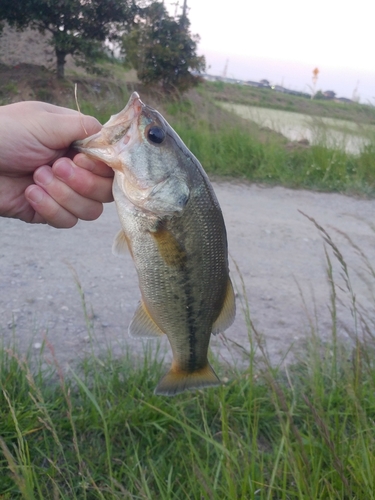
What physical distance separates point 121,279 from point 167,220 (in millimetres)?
2630

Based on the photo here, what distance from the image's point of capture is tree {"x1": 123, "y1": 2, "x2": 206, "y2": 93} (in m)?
14.6

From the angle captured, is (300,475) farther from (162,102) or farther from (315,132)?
(162,102)

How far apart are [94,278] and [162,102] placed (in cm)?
753

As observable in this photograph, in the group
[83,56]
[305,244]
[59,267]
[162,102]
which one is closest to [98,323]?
[59,267]

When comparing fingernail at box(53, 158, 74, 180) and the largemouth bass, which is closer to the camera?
the largemouth bass

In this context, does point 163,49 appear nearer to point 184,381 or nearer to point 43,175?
point 43,175

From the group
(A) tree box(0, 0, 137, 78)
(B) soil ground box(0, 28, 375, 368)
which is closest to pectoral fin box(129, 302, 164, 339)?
(B) soil ground box(0, 28, 375, 368)

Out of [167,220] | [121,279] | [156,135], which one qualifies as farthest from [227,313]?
[121,279]

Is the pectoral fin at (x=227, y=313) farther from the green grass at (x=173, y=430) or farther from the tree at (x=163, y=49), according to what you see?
the tree at (x=163, y=49)

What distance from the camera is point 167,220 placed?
173 centimetres

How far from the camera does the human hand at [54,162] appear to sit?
6.89ft

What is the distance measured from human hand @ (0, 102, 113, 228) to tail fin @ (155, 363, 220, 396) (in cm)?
85

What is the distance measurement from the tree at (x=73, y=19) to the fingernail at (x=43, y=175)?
12829 millimetres

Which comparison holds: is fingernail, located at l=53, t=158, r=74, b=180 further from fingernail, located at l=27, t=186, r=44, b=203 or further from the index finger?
fingernail, located at l=27, t=186, r=44, b=203
